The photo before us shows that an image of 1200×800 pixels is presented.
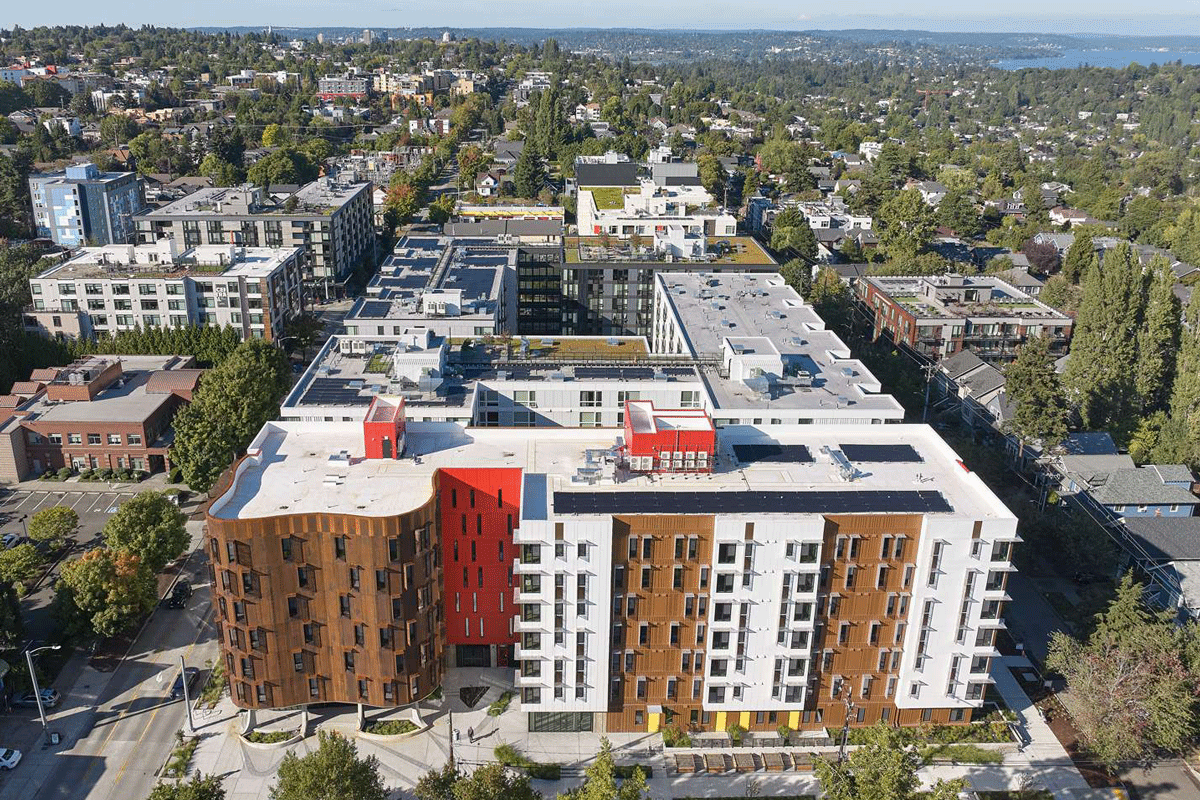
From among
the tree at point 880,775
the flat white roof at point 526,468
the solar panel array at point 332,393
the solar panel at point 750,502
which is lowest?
the tree at point 880,775

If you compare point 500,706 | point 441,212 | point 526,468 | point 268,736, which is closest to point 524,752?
point 500,706

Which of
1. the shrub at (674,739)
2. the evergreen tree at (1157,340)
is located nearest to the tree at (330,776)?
the shrub at (674,739)

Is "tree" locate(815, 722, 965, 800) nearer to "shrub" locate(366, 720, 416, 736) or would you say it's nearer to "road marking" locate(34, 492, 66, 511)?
"shrub" locate(366, 720, 416, 736)

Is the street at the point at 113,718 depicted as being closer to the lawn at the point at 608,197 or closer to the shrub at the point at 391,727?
the shrub at the point at 391,727

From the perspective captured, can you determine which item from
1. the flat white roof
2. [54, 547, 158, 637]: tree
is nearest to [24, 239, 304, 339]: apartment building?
[54, 547, 158, 637]: tree

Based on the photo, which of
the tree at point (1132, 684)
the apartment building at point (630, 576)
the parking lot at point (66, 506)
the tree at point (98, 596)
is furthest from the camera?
the parking lot at point (66, 506)

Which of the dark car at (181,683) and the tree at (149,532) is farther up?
the tree at (149,532)

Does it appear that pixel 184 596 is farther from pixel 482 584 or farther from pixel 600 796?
pixel 600 796
